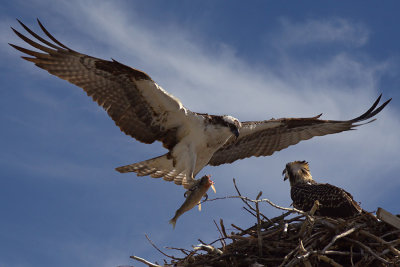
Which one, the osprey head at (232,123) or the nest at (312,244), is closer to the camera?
the nest at (312,244)

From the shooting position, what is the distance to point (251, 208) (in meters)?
6.30

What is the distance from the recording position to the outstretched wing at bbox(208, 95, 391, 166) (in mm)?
9125

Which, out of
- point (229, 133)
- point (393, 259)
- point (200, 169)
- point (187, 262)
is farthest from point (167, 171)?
point (393, 259)

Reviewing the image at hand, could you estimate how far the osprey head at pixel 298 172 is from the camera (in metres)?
8.12

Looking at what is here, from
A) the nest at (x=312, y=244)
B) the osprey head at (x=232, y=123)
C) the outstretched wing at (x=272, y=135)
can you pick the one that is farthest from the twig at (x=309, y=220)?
the outstretched wing at (x=272, y=135)

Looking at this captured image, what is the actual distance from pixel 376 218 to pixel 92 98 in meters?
4.28

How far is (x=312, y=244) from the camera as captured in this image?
5969 mm

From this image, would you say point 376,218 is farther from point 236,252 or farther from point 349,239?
point 236,252

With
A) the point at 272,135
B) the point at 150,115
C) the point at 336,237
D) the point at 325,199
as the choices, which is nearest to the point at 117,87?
the point at 150,115

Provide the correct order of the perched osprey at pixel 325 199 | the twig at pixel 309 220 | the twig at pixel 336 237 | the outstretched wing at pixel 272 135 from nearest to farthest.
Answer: the twig at pixel 336 237, the twig at pixel 309 220, the perched osprey at pixel 325 199, the outstretched wing at pixel 272 135

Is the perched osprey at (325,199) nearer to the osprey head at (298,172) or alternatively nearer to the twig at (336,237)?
the osprey head at (298,172)

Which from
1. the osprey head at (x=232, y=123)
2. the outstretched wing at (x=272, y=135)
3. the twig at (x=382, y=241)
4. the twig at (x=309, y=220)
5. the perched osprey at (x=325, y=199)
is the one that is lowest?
the twig at (x=382, y=241)

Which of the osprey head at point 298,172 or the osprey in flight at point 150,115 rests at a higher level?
the osprey in flight at point 150,115

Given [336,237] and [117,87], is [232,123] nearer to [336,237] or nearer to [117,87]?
[117,87]
